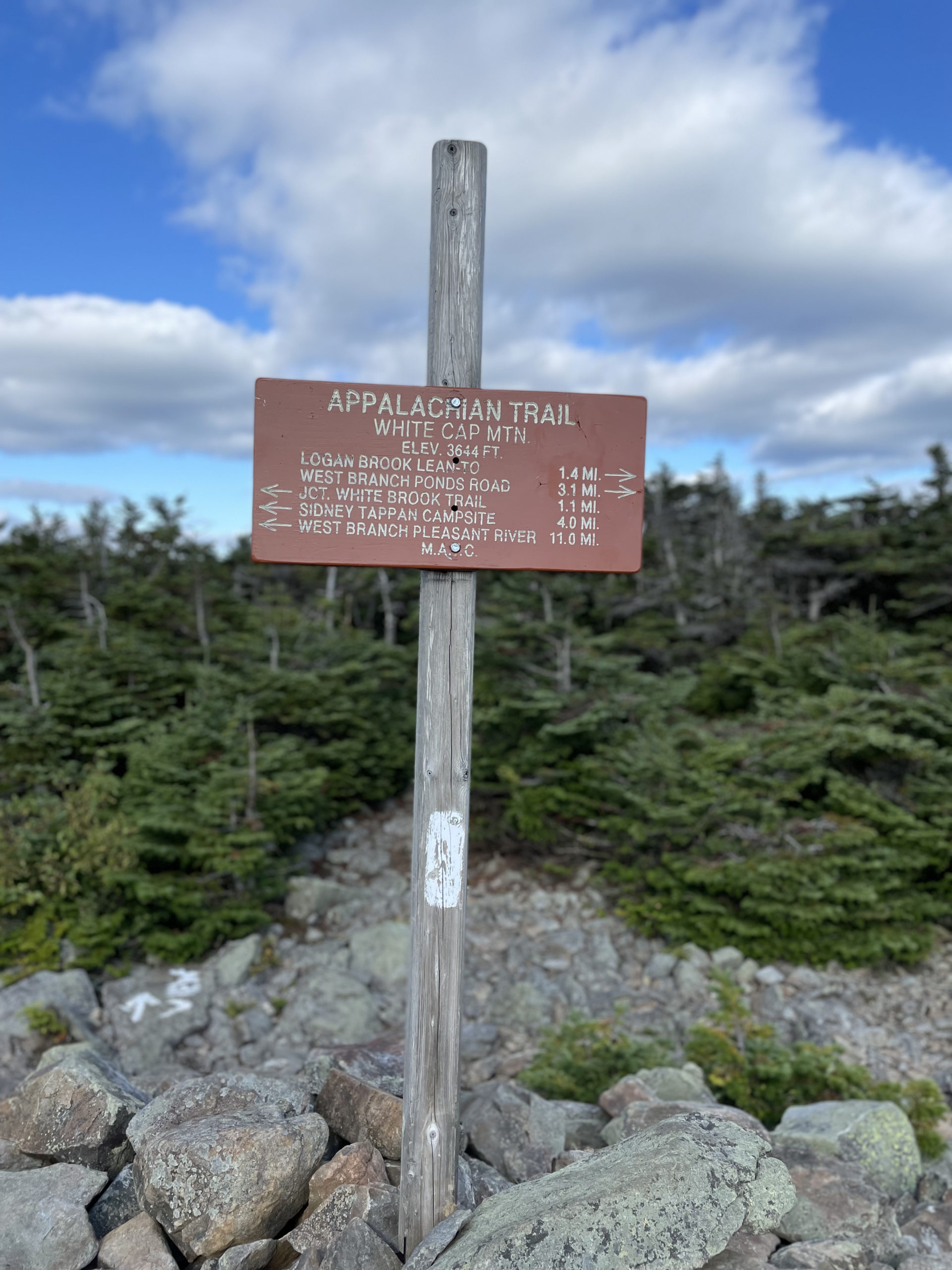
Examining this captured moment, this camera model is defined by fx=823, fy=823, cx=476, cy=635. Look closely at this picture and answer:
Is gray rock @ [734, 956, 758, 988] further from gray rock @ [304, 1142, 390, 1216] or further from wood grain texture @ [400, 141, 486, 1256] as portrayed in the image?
wood grain texture @ [400, 141, 486, 1256]

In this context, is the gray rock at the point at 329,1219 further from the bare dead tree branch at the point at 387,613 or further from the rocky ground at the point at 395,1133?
the bare dead tree branch at the point at 387,613

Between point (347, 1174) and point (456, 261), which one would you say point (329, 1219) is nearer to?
point (347, 1174)

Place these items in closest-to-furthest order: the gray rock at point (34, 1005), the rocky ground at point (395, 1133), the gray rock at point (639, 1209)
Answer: the gray rock at point (639, 1209) < the rocky ground at point (395, 1133) < the gray rock at point (34, 1005)

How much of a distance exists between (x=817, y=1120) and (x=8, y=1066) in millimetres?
6246

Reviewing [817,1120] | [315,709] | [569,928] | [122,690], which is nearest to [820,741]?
[569,928]

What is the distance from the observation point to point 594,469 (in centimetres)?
348

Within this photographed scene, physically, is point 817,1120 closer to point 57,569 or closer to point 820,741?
point 820,741

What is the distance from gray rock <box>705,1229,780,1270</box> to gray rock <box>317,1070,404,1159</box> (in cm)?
156

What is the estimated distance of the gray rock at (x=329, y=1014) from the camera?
753cm

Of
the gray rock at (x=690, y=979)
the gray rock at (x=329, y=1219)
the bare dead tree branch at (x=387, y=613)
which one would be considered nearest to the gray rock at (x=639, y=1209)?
the gray rock at (x=329, y=1219)

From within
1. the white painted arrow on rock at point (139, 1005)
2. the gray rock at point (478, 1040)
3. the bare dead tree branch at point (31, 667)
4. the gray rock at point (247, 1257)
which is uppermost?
the bare dead tree branch at point (31, 667)

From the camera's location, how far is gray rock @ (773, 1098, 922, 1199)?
493 centimetres

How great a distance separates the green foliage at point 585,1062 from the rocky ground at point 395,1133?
349 millimetres

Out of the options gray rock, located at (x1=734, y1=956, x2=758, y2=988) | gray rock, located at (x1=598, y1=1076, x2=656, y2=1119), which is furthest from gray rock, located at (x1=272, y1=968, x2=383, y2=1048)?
gray rock, located at (x1=734, y1=956, x2=758, y2=988)
